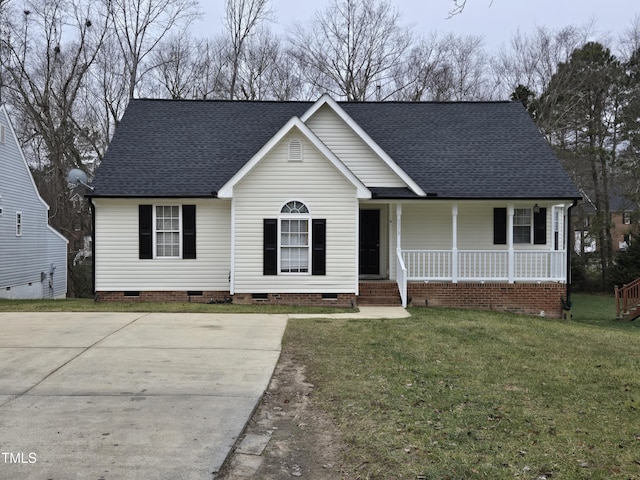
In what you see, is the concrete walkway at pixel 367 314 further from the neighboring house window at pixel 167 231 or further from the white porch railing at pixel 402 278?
the neighboring house window at pixel 167 231

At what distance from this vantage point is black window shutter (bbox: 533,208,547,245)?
16453mm

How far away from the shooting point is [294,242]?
14.8m

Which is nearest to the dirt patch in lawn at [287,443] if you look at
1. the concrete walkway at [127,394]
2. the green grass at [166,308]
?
the concrete walkway at [127,394]

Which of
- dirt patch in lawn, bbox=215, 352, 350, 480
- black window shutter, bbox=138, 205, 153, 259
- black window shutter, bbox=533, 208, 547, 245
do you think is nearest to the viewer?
dirt patch in lawn, bbox=215, 352, 350, 480

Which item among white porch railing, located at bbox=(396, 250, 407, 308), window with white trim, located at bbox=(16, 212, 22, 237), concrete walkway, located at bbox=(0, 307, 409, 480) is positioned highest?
window with white trim, located at bbox=(16, 212, 22, 237)

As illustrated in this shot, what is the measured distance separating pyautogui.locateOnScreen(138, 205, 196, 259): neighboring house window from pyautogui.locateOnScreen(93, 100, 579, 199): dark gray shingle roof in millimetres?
566

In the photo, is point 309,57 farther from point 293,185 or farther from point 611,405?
point 611,405

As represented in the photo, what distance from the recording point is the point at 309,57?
34.9 meters

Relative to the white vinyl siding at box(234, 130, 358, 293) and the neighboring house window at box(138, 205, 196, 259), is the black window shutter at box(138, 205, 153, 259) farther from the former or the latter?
the white vinyl siding at box(234, 130, 358, 293)

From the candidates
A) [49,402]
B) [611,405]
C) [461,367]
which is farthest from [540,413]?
[49,402]

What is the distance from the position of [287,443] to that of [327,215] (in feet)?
32.7

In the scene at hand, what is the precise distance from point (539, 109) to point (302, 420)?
32.2m

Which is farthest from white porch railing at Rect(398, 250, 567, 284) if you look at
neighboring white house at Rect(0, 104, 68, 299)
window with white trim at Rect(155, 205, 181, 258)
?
neighboring white house at Rect(0, 104, 68, 299)

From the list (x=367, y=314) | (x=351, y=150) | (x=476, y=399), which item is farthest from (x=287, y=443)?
(x=351, y=150)
